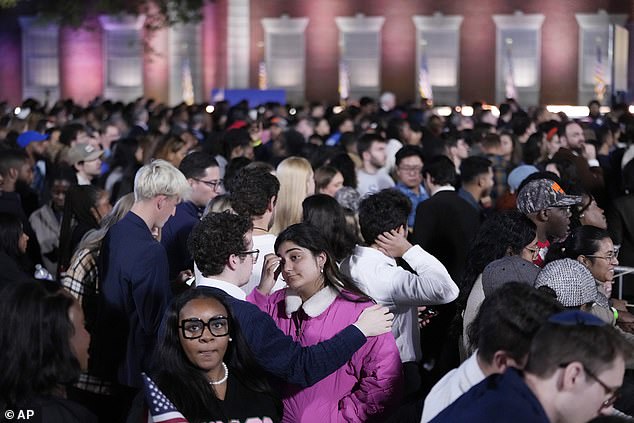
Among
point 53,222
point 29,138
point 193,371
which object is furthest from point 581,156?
point 193,371

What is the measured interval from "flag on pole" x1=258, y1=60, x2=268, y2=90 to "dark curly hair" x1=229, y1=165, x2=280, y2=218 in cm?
2750

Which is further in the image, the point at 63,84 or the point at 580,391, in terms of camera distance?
the point at 63,84

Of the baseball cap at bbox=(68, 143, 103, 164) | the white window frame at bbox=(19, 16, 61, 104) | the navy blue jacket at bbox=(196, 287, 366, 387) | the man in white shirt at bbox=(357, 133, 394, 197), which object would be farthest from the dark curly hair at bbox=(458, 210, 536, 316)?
the white window frame at bbox=(19, 16, 61, 104)

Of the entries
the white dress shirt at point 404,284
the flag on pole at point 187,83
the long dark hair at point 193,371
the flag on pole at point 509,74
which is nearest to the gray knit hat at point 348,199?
the white dress shirt at point 404,284

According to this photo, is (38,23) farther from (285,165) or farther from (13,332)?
(13,332)

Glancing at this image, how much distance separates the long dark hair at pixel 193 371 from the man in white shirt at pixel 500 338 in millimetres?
917

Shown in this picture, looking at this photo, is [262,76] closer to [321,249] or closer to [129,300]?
[129,300]

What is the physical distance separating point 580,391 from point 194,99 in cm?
3205

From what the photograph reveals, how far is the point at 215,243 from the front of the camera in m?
5.69

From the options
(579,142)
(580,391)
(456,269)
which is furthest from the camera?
(579,142)

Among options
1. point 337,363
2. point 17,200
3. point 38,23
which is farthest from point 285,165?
point 38,23

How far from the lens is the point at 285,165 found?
8742mm

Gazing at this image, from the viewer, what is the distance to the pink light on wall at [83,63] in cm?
3666

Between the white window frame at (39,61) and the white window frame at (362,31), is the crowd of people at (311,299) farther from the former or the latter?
the white window frame at (39,61)
